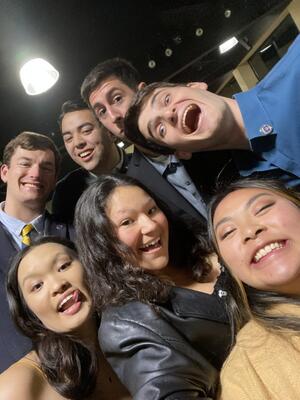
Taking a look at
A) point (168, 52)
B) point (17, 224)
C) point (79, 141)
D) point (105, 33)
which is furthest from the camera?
point (168, 52)

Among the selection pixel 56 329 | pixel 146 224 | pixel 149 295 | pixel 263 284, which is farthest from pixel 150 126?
pixel 56 329

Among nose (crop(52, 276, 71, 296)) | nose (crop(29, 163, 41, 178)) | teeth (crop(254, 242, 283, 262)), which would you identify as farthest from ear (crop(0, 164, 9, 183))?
teeth (crop(254, 242, 283, 262))

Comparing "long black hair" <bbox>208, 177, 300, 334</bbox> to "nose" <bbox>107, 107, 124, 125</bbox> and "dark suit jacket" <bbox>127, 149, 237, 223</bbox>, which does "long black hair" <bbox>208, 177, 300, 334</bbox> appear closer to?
"dark suit jacket" <bbox>127, 149, 237, 223</bbox>

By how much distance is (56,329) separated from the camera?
6.57ft

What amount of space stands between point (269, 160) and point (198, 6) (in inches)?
89.6

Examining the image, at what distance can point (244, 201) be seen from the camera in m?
1.63

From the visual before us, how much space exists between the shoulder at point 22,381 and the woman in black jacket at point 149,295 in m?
0.51

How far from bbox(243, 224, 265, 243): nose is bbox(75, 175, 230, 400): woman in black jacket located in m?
0.35

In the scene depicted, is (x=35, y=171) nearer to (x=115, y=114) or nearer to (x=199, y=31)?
(x=115, y=114)

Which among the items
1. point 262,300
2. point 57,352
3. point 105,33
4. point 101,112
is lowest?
point 262,300

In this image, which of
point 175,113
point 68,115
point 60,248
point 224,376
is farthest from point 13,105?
point 224,376

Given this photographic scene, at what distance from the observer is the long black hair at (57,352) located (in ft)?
6.24

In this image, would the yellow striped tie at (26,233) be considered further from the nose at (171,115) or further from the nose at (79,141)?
the nose at (171,115)

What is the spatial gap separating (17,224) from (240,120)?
1.90 meters
